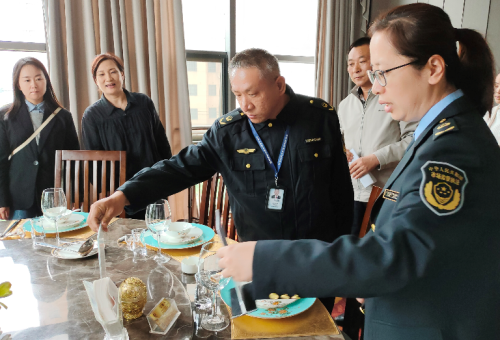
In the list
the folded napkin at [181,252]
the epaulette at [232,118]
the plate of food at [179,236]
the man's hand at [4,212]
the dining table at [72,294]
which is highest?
the epaulette at [232,118]

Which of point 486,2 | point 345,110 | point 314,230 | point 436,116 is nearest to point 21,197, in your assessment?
point 314,230

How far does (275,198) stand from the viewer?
157 centimetres

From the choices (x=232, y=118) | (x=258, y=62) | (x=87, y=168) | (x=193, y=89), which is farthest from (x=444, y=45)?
(x=193, y=89)

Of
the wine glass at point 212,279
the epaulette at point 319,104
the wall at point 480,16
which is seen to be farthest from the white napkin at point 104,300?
the wall at point 480,16

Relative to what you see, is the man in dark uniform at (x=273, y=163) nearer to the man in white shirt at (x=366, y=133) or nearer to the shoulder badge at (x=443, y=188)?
the man in white shirt at (x=366, y=133)

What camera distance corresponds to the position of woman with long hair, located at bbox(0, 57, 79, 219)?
229 centimetres

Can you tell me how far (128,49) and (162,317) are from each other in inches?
108

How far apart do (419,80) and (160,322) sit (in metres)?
0.78

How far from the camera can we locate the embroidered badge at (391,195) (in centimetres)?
79

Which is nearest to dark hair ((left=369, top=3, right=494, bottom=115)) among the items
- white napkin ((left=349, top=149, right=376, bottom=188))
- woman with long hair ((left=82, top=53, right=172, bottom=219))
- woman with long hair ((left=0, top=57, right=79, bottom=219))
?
white napkin ((left=349, top=149, right=376, bottom=188))

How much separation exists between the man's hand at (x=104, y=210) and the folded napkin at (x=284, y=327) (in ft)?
2.02

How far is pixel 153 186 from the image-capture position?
4.80 ft

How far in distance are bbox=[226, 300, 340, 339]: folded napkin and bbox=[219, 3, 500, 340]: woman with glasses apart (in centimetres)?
12

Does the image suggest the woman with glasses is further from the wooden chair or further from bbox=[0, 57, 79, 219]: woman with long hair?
bbox=[0, 57, 79, 219]: woman with long hair
